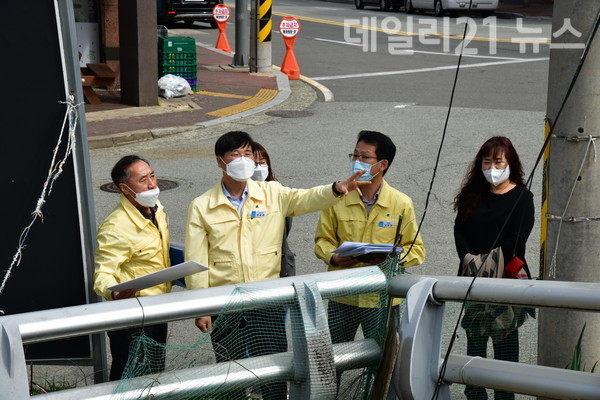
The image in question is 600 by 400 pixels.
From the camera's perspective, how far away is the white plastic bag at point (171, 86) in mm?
16609

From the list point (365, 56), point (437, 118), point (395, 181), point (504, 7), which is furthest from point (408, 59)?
point (504, 7)

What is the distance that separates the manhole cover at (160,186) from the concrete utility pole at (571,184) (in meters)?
7.01

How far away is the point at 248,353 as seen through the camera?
3.20m

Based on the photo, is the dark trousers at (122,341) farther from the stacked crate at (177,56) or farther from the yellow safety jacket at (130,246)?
the stacked crate at (177,56)

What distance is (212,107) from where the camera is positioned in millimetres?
16094

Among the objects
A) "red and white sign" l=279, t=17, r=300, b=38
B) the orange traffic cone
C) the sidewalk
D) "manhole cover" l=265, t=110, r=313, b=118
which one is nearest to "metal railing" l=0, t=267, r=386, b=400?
the sidewalk

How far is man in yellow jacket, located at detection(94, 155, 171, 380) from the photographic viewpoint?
452 cm

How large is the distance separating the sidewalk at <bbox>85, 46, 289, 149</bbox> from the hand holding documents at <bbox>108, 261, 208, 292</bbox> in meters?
9.45

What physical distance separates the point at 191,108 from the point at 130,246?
37.9ft

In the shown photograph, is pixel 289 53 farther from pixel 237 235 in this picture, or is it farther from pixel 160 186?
pixel 237 235

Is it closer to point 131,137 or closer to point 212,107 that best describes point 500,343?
point 131,137

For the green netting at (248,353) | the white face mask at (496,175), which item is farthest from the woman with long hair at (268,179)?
the green netting at (248,353)

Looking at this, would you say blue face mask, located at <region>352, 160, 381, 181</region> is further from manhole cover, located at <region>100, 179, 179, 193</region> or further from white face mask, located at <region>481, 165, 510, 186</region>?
manhole cover, located at <region>100, 179, 179, 193</region>

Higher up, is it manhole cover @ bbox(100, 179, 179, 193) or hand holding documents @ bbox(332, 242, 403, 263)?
hand holding documents @ bbox(332, 242, 403, 263)
